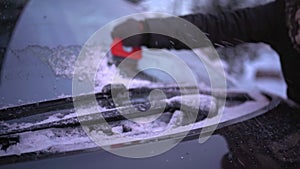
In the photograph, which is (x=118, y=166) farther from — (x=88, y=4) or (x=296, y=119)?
(x=88, y=4)

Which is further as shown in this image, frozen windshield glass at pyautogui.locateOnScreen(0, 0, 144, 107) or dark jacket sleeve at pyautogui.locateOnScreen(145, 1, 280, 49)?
dark jacket sleeve at pyautogui.locateOnScreen(145, 1, 280, 49)

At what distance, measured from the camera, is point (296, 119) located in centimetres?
167

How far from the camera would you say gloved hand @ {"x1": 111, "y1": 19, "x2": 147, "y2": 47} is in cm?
212

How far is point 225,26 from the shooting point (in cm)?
223

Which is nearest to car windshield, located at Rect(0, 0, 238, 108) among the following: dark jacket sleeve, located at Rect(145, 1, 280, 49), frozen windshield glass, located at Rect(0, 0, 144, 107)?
frozen windshield glass, located at Rect(0, 0, 144, 107)

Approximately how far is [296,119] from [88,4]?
1.37 metres

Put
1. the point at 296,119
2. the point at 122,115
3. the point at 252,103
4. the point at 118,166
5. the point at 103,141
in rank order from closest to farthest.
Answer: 1. the point at 118,166
2. the point at 103,141
3. the point at 122,115
4. the point at 296,119
5. the point at 252,103

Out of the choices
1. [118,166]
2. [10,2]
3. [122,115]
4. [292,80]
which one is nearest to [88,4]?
[10,2]

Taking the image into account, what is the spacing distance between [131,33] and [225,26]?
0.55 m

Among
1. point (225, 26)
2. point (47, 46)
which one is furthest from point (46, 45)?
point (225, 26)

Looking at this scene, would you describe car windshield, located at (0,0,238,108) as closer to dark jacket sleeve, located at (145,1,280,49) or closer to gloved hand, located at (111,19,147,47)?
gloved hand, located at (111,19,147,47)

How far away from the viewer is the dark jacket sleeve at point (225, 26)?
2.17 m

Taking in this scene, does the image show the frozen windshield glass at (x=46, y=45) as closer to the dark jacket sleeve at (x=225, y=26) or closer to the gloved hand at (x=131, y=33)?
the gloved hand at (x=131, y=33)

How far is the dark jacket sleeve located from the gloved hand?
40mm
